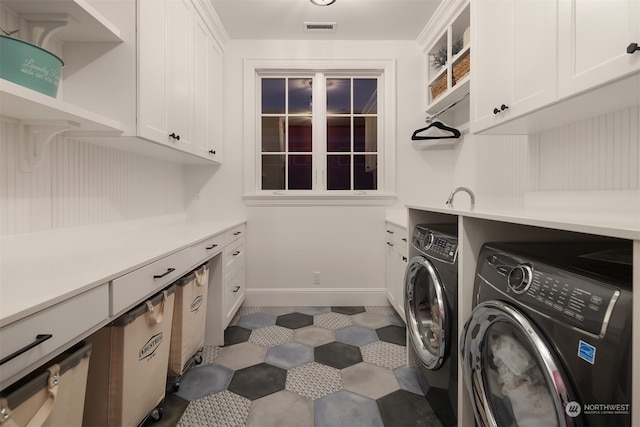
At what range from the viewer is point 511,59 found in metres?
1.39

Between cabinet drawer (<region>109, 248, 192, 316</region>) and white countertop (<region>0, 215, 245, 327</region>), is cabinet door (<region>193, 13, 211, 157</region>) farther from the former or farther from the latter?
cabinet drawer (<region>109, 248, 192, 316</region>)

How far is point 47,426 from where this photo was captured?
2.41 ft

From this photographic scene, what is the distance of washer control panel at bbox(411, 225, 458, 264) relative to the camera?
118cm

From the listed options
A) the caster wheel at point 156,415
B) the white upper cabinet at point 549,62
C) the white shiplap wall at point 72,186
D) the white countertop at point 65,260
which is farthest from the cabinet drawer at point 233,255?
the white upper cabinet at point 549,62

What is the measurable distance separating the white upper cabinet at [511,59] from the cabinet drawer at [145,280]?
1748 mm

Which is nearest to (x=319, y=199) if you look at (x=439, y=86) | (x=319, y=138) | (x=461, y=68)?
(x=319, y=138)

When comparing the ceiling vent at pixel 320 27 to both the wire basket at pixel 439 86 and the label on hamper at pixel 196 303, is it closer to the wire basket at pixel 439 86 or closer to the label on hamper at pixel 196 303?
the wire basket at pixel 439 86

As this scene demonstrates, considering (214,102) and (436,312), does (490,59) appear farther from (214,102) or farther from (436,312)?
(214,102)

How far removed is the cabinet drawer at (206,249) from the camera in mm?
1514

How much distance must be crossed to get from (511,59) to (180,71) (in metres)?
1.97

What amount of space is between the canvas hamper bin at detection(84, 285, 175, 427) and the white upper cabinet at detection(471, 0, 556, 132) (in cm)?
187

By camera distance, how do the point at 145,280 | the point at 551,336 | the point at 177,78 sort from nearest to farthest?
the point at 551,336 → the point at 145,280 → the point at 177,78

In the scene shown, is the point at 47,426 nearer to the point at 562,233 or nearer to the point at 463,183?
the point at 562,233
